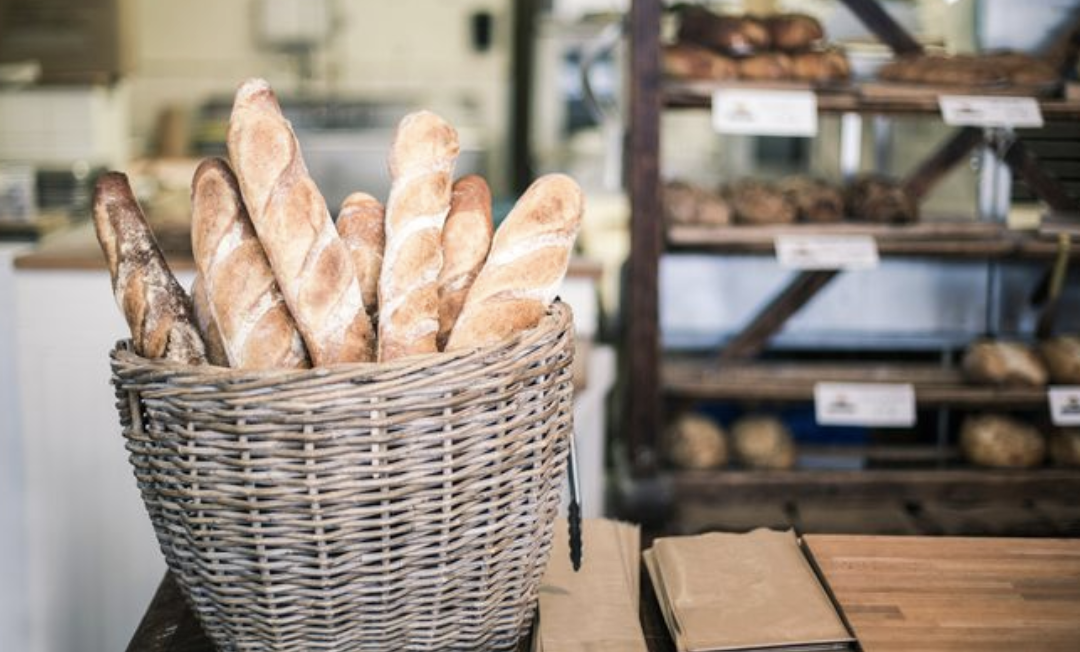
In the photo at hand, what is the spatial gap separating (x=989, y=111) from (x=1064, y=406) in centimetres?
71

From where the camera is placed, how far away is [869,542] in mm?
1172

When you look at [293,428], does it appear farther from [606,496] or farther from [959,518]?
[606,496]

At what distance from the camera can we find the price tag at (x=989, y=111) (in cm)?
249

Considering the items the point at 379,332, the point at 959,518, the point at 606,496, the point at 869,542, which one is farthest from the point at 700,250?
the point at 379,332

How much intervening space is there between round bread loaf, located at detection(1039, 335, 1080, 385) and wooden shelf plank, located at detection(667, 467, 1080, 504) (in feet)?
0.80

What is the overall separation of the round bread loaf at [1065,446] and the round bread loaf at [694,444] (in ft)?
2.61

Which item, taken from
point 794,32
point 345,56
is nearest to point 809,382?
point 794,32

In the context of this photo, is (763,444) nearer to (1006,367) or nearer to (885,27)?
(1006,367)

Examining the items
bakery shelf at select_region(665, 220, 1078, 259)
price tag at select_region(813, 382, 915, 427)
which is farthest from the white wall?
price tag at select_region(813, 382, 915, 427)

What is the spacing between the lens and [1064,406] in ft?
8.90

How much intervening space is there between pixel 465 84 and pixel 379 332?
560 centimetres

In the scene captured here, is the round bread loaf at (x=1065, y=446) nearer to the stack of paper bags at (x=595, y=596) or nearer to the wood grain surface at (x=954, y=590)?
the wood grain surface at (x=954, y=590)

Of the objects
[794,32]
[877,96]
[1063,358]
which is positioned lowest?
A: [1063,358]

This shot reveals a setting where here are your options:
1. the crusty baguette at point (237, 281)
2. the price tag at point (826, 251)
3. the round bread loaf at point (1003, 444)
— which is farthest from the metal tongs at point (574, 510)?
the round bread loaf at point (1003, 444)
